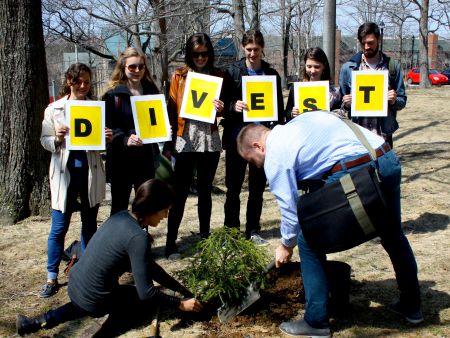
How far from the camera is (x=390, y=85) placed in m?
5.04

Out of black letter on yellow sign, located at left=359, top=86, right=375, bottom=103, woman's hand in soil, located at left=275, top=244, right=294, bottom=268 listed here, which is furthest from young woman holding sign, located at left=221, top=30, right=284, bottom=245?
woman's hand in soil, located at left=275, top=244, right=294, bottom=268

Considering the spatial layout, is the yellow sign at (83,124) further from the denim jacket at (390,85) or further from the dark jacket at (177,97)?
the denim jacket at (390,85)

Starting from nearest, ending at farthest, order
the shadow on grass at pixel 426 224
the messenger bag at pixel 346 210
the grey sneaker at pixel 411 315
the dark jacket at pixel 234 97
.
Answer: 1. the messenger bag at pixel 346 210
2. the grey sneaker at pixel 411 315
3. the dark jacket at pixel 234 97
4. the shadow on grass at pixel 426 224

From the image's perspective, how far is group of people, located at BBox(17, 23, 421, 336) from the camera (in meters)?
3.02

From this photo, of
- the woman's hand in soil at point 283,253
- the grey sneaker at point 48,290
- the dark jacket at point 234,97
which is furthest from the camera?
the dark jacket at point 234,97

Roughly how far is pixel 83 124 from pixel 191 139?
101 centimetres

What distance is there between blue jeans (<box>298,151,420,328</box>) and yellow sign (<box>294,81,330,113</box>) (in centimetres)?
176

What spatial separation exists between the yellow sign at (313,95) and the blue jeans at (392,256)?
176cm

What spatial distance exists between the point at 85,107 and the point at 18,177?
2.44 m

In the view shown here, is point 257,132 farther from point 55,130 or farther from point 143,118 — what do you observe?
point 55,130

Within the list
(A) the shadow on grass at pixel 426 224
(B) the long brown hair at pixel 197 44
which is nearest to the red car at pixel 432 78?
(A) the shadow on grass at pixel 426 224

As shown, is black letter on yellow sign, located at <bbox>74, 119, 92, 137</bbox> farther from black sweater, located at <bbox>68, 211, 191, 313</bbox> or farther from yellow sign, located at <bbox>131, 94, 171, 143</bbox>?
black sweater, located at <bbox>68, 211, 191, 313</bbox>

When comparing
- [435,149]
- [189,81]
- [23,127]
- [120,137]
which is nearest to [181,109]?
[189,81]

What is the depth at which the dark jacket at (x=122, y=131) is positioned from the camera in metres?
4.46
